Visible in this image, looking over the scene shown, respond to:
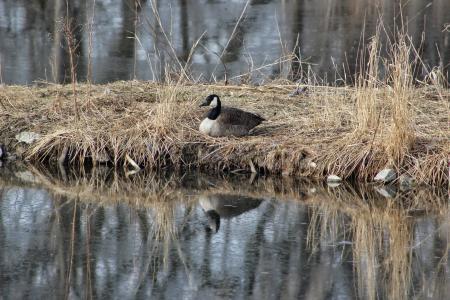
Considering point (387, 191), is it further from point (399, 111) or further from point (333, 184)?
point (399, 111)

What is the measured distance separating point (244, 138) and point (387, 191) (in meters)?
1.82

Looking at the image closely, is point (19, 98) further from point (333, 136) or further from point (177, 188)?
point (333, 136)

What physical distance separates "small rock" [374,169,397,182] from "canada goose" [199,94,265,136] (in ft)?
5.26

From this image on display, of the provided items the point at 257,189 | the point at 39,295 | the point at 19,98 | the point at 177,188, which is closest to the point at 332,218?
the point at 257,189

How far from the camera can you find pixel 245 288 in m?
6.70

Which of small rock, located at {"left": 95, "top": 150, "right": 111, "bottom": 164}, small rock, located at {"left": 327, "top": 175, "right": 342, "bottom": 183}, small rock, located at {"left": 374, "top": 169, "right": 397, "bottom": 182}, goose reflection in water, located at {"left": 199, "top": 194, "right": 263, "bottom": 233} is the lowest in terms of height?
goose reflection in water, located at {"left": 199, "top": 194, "right": 263, "bottom": 233}

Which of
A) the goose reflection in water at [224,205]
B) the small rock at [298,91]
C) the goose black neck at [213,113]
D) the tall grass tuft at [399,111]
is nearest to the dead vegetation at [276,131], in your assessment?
the tall grass tuft at [399,111]

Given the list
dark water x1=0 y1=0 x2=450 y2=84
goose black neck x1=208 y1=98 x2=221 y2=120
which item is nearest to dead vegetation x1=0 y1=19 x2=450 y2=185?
goose black neck x1=208 y1=98 x2=221 y2=120

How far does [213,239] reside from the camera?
797 cm

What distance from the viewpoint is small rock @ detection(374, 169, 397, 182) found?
32.0 ft

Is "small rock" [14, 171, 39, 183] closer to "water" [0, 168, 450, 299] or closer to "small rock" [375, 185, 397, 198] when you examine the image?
"water" [0, 168, 450, 299]

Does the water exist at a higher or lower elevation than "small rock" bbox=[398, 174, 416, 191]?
lower

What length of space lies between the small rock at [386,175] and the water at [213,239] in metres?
0.24

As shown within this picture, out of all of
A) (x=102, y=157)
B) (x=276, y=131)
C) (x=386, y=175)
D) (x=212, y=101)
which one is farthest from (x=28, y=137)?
(x=386, y=175)
